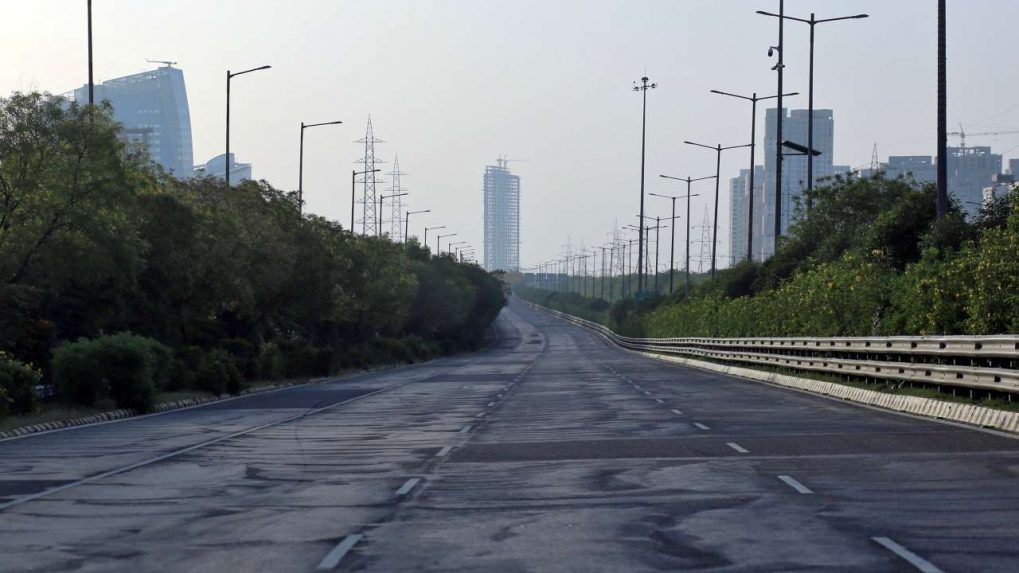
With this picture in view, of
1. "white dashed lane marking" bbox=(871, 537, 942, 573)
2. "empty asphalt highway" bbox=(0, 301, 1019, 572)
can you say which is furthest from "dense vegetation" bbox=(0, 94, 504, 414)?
"white dashed lane marking" bbox=(871, 537, 942, 573)

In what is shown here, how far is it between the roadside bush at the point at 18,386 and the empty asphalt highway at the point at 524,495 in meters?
2.47

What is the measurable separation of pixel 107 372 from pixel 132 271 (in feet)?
18.8

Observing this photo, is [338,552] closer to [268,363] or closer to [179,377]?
[179,377]

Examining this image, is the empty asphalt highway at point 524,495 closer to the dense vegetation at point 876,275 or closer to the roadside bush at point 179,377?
the dense vegetation at point 876,275

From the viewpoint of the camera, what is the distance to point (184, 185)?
57.5 meters

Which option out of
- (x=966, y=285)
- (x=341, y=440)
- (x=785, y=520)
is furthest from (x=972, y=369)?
(x=785, y=520)

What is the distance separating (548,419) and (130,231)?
52.1 feet

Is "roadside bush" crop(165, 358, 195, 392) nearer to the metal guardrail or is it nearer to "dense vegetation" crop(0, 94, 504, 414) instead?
"dense vegetation" crop(0, 94, 504, 414)

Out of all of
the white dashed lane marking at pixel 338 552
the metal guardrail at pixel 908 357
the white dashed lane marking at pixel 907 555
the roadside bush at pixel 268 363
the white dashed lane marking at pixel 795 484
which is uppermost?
the metal guardrail at pixel 908 357

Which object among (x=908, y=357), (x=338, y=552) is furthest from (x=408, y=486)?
(x=908, y=357)

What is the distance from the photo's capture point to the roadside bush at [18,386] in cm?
2947

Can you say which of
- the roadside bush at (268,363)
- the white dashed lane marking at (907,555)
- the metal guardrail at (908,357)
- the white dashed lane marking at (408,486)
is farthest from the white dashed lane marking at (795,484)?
the roadside bush at (268,363)

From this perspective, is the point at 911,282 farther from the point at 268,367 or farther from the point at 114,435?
Result: the point at 268,367

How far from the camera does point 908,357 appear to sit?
29984 mm
